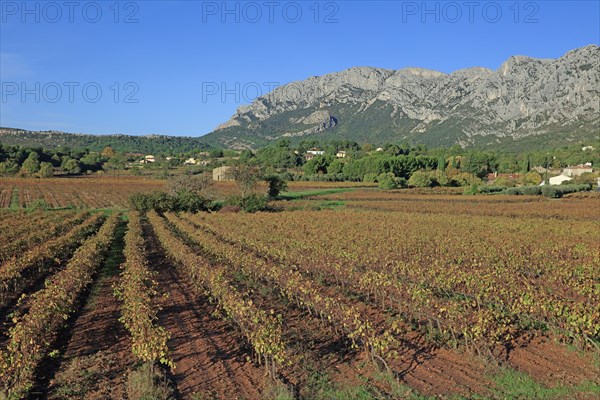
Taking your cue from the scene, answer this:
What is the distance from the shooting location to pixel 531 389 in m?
9.27

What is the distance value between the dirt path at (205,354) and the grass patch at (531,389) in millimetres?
4774

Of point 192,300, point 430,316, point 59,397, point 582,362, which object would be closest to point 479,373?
point 582,362

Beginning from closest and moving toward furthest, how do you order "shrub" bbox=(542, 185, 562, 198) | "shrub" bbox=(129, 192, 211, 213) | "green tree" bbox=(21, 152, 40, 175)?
"shrub" bbox=(129, 192, 211, 213)
"shrub" bbox=(542, 185, 562, 198)
"green tree" bbox=(21, 152, 40, 175)

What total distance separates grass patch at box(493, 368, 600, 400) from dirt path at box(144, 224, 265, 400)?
4774 millimetres

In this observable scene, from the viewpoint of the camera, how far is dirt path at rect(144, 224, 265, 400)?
31.0 feet

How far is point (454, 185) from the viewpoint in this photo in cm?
10888

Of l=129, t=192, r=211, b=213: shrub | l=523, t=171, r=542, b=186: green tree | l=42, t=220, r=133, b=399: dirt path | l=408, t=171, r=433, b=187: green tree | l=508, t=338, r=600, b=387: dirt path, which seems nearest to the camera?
l=42, t=220, r=133, b=399: dirt path

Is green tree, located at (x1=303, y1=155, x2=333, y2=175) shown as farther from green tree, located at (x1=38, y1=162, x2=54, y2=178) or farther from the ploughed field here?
the ploughed field

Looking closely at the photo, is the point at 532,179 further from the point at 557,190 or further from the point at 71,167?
the point at 71,167

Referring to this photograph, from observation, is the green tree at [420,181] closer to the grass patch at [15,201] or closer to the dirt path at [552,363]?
the grass patch at [15,201]

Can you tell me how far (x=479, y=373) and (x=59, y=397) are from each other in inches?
334

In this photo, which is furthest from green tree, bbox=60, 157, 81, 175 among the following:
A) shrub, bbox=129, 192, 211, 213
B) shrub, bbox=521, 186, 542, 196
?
shrub, bbox=521, 186, 542, 196

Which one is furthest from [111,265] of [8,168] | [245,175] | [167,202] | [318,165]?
[318,165]

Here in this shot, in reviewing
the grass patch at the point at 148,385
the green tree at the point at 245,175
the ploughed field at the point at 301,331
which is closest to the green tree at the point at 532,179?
the green tree at the point at 245,175
